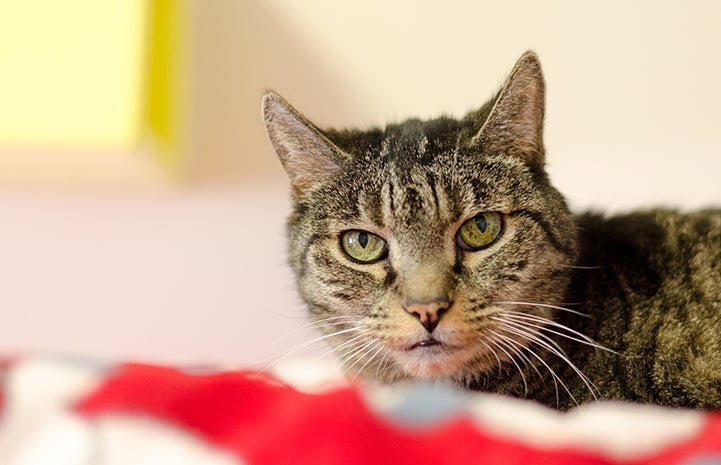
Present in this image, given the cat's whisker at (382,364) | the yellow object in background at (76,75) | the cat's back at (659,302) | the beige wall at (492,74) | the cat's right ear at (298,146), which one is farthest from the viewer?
the beige wall at (492,74)

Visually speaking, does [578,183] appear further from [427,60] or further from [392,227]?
[392,227]

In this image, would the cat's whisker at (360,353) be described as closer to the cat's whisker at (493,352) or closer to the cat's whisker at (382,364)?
the cat's whisker at (382,364)

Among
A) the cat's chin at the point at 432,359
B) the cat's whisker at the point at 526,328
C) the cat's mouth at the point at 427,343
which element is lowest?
the cat's chin at the point at 432,359

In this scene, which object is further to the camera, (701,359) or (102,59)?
(102,59)

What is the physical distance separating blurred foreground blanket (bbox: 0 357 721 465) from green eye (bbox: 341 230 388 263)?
383 millimetres

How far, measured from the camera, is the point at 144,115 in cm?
135

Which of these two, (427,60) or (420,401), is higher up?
(427,60)

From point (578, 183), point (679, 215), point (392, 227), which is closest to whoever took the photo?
point (392, 227)

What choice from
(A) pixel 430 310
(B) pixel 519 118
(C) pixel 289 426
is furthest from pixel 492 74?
(C) pixel 289 426

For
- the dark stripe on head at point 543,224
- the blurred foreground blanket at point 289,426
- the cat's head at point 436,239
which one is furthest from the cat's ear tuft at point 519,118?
the blurred foreground blanket at point 289,426

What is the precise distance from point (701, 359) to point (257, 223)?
1.28 m

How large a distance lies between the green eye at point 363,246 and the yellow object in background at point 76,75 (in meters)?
0.51

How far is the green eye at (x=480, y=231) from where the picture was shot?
1.08m

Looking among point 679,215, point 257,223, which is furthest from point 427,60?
point 679,215
